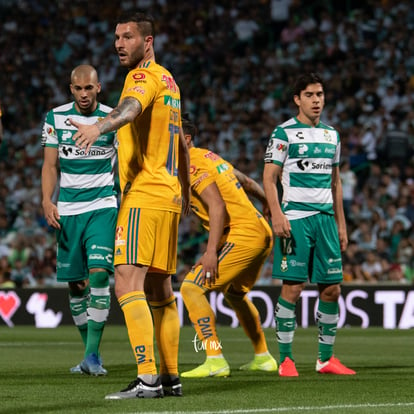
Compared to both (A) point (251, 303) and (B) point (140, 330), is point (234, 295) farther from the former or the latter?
(B) point (140, 330)

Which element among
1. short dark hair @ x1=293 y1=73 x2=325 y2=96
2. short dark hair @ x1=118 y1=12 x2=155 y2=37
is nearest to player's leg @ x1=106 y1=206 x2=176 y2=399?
short dark hair @ x1=118 y1=12 x2=155 y2=37

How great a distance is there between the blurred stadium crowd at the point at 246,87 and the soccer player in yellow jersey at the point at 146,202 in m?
11.6

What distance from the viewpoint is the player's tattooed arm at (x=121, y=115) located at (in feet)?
18.4

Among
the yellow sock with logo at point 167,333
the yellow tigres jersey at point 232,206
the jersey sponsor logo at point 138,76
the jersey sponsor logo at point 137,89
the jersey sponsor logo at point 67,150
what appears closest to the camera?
the jersey sponsor logo at point 137,89

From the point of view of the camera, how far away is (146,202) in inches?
248

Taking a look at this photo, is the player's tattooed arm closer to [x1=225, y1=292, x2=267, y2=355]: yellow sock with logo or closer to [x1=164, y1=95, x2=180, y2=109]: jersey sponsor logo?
[x1=164, y1=95, x2=180, y2=109]: jersey sponsor logo

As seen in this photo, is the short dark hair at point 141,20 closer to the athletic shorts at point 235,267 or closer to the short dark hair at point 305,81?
the short dark hair at point 305,81

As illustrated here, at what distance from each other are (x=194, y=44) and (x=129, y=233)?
20.2 meters

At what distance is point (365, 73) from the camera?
22109 millimetres

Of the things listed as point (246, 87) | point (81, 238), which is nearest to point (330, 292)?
point (81, 238)

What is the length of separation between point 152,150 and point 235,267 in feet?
8.13

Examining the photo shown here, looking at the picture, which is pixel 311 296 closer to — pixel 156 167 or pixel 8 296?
pixel 8 296

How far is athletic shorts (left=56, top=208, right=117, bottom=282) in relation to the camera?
28.4ft

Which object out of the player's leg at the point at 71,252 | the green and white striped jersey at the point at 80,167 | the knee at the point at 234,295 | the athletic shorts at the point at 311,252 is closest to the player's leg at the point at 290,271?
the athletic shorts at the point at 311,252
